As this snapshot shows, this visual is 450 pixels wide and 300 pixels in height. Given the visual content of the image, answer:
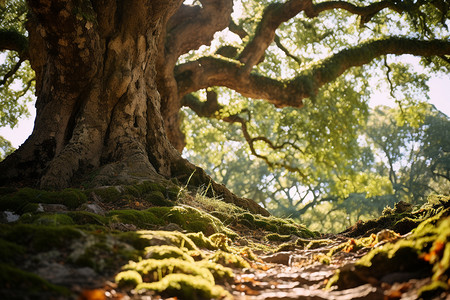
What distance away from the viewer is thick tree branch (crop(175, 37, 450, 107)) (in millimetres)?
10430

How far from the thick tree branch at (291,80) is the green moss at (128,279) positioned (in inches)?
351

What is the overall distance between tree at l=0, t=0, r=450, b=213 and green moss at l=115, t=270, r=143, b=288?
320 cm

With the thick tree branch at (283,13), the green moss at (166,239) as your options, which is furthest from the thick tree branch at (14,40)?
the green moss at (166,239)

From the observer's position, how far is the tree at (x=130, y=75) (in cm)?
541

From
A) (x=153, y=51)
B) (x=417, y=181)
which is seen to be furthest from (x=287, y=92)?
(x=417, y=181)

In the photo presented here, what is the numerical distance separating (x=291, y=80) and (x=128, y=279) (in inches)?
369

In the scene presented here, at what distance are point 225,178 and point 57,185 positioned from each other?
32.9m

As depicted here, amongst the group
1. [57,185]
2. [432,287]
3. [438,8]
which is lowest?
[432,287]

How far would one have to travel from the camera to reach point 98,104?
6.32 m

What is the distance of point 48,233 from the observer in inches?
90.7

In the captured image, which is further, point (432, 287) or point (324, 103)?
point (324, 103)

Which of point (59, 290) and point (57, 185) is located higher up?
point (57, 185)

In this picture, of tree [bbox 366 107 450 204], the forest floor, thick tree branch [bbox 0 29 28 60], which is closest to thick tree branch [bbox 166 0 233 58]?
thick tree branch [bbox 0 29 28 60]

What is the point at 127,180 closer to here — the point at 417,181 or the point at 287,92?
the point at 287,92
